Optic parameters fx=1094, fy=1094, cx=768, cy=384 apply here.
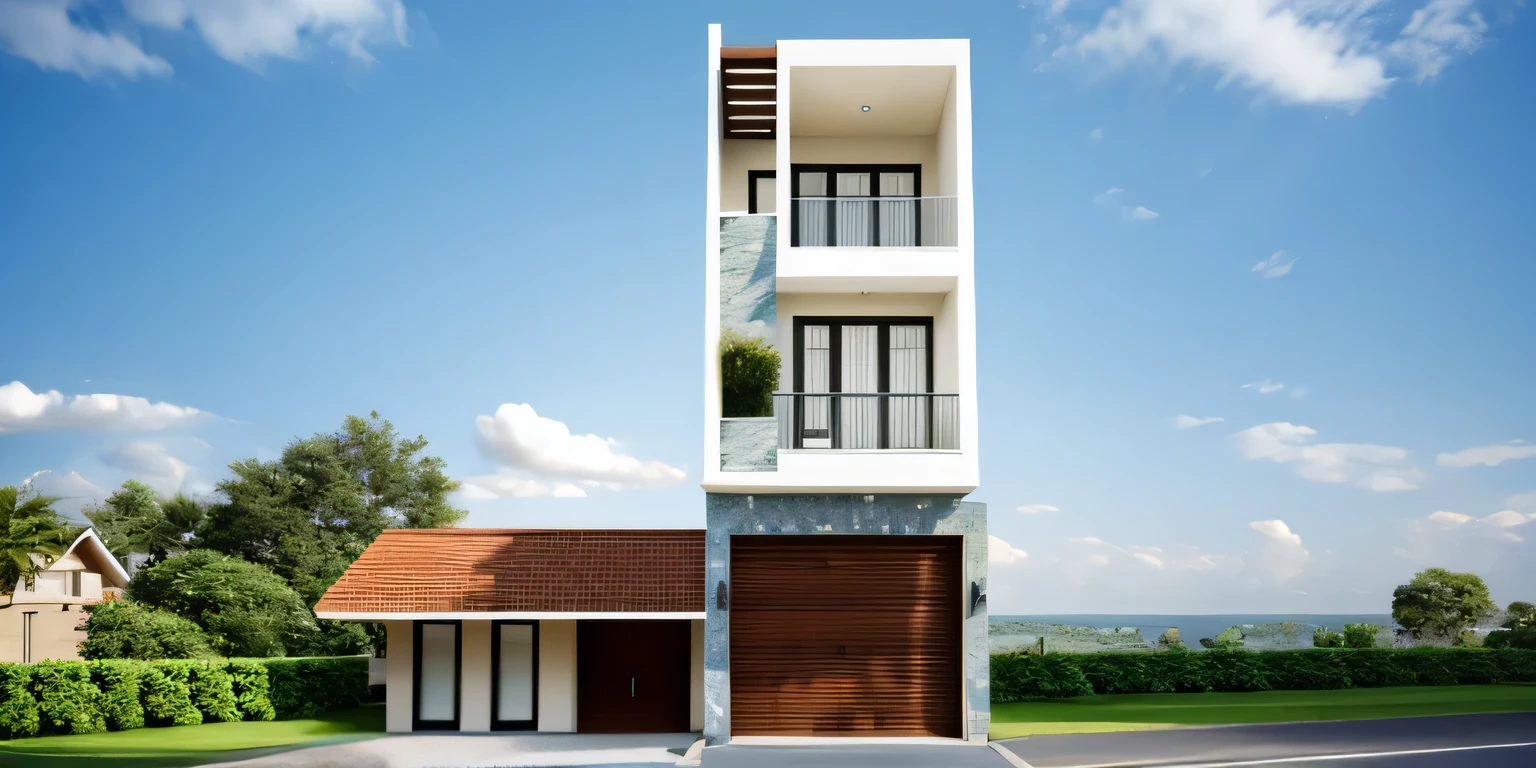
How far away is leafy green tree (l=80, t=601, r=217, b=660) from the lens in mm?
23484

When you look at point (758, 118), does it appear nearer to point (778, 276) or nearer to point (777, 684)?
point (778, 276)

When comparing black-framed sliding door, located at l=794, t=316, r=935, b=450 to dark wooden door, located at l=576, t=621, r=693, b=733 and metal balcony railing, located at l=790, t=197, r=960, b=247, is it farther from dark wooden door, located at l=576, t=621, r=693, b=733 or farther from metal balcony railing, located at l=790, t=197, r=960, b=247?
dark wooden door, located at l=576, t=621, r=693, b=733

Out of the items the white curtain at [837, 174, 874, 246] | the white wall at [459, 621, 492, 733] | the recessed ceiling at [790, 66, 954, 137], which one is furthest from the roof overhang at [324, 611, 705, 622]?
the recessed ceiling at [790, 66, 954, 137]

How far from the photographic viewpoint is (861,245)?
57.4 ft

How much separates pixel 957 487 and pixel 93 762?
12.9 metres

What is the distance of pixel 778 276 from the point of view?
16391mm

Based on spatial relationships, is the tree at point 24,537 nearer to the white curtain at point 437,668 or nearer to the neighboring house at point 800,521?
the neighboring house at point 800,521

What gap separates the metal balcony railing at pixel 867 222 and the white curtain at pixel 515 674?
25.6ft

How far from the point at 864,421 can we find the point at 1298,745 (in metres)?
8.16

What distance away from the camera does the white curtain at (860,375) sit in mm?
17109

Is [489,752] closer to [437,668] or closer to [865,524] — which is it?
[437,668]

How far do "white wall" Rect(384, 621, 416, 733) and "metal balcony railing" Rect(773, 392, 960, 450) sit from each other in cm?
725

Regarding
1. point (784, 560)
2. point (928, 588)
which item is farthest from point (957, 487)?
point (784, 560)

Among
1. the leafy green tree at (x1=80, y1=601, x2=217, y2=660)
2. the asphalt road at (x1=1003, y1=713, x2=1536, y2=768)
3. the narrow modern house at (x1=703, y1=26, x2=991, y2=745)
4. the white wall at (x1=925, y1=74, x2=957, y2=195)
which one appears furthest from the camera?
the leafy green tree at (x1=80, y1=601, x2=217, y2=660)
